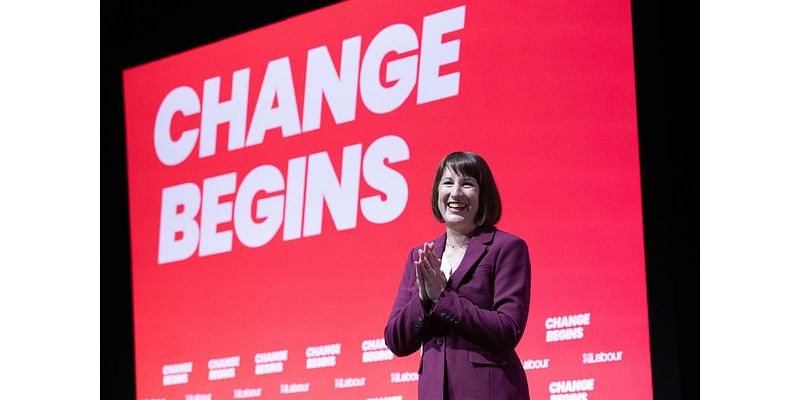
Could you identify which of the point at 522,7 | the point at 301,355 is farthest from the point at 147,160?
the point at 522,7

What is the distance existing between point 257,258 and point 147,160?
1.11 meters

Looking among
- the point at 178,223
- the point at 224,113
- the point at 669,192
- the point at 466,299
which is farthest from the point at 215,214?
the point at 466,299

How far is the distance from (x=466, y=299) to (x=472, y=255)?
0.15 meters

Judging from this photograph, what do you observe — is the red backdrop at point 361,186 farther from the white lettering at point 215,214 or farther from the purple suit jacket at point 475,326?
the purple suit jacket at point 475,326

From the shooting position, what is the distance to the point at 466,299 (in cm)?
293

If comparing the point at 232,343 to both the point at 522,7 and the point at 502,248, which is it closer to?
the point at 522,7

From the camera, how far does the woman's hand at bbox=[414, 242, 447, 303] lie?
9.39ft

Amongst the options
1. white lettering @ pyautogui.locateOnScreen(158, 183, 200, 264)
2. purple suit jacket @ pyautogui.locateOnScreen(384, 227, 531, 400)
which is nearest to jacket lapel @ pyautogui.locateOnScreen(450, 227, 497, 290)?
purple suit jacket @ pyautogui.locateOnScreen(384, 227, 531, 400)

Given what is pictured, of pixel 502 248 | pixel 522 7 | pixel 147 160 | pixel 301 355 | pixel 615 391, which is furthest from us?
pixel 147 160

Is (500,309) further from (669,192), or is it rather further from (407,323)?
(669,192)

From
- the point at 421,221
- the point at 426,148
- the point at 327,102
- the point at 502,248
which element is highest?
the point at 327,102

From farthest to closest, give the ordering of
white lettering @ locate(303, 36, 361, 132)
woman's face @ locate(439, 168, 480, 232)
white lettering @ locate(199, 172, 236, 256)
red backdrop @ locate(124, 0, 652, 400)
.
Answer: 1. white lettering @ locate(199, 172, 236, 256)
2. white lettering @ locate(303, 36, 361, 132)
3. red backdrop @ locate(124, 0, 652, 400)
4. woman's face @ locate(439, 168, 480, 232)

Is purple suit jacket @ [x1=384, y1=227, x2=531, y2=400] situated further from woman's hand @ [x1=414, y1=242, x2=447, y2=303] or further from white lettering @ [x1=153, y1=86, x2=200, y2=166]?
white lettering @ [x1=153, y1=86, x2=200, y2=166]

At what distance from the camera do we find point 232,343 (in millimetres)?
5305
